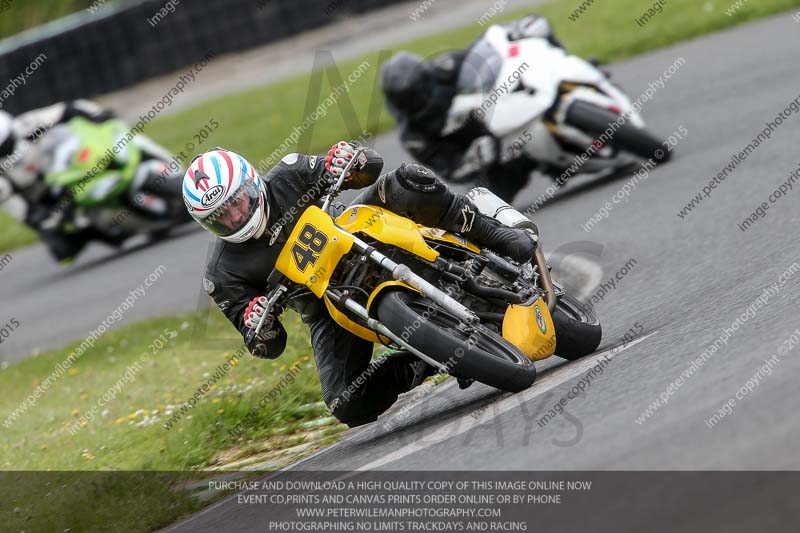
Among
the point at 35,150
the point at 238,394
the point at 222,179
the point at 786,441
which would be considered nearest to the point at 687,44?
the point at 35,150

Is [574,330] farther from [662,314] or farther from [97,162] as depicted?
[97,162]

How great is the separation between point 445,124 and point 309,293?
4995mm

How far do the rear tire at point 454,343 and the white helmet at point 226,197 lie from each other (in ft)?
2.81

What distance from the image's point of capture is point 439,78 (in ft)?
36.7

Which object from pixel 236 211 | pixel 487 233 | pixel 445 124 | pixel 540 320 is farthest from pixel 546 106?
pixel 236 211

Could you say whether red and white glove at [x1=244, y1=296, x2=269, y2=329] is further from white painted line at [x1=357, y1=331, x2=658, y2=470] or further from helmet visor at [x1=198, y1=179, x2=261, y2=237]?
Result: white painted line at [x1=357, y1=331, x2=658, y2=470]

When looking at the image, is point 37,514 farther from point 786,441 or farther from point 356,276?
point 786,441

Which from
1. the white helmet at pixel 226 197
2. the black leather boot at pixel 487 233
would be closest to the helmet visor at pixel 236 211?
the white helmet at pixel 226 197

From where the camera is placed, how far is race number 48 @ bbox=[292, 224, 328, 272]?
20.8 ft

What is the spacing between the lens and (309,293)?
21.5 ft

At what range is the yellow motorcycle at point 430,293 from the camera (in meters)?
5.99

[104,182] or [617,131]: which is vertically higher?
[617,131]

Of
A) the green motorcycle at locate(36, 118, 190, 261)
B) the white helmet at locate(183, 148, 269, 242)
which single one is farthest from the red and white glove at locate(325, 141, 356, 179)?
Result: the green motorcycle at locate(36, 118, 190, 261)

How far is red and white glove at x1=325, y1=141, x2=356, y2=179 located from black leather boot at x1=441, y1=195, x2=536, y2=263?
634mm
